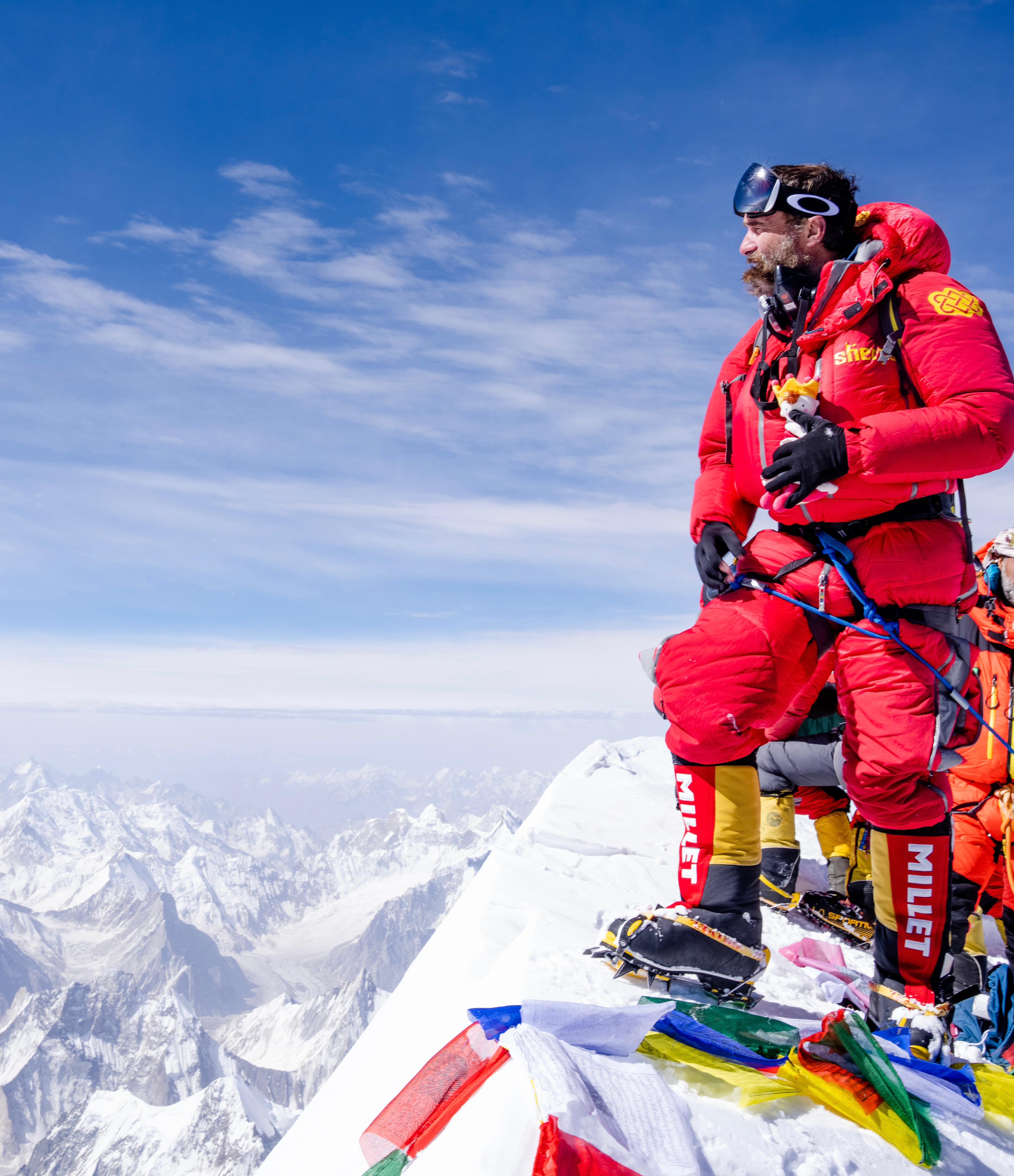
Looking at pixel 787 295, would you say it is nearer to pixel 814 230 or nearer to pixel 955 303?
pixel 814 230

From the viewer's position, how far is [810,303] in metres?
3.23

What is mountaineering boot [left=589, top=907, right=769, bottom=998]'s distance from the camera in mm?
2680

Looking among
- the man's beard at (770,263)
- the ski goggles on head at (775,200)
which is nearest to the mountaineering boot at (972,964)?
the man's beard at (770,263)

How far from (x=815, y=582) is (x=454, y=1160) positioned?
2.32 meters

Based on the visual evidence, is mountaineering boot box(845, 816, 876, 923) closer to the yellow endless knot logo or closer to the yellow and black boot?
the yellow and black boot

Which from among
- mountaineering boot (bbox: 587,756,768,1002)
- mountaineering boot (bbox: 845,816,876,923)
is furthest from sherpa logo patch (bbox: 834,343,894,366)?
mountaineering boot (bbox: 845,816,876,923)

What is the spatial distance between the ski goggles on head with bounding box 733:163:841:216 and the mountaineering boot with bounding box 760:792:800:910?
319cm

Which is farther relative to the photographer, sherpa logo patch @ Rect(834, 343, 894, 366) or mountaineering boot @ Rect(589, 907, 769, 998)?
sherpa logo patch @ Rect(834, 343, 894, 366)

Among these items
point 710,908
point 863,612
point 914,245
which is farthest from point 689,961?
point 914,245

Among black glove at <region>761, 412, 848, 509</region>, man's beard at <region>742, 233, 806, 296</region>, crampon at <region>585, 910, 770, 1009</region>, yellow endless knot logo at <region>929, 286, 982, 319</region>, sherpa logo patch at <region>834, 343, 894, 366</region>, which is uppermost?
man's beard at <region>742, 233, 806, 296</region>

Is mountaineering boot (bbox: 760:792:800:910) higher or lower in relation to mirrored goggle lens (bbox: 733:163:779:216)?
lower

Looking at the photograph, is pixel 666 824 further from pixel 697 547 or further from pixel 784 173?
pixel 784 173

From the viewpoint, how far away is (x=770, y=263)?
3.35 metres

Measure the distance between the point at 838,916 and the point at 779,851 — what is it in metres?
0.53
